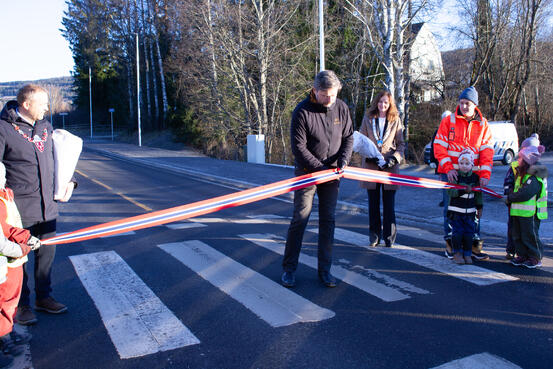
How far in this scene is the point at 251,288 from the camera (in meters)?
5.05

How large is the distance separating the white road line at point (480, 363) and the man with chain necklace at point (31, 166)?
3.47 m

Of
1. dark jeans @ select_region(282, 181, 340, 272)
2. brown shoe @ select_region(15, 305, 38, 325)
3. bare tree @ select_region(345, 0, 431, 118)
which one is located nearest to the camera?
brown shoe @ select_region(15, 305, 38, 325)

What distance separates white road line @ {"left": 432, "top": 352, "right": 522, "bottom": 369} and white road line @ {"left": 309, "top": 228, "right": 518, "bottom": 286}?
1775mm

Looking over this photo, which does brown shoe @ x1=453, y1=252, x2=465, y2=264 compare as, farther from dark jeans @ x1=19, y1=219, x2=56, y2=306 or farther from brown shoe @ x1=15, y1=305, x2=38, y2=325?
brown shoe @ x1=15, y1=305, x2=38, y2=325

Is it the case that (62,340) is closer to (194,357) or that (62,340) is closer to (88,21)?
(194,357)

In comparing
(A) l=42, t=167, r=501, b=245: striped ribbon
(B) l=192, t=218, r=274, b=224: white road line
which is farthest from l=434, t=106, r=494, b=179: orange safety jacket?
(B) l=192, t=218, r=274, b=224: white road line

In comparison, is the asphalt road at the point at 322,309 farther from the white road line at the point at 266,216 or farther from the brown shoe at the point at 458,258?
the white road line at the point at 266,216

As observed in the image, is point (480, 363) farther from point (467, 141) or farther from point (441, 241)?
point (441, 241)

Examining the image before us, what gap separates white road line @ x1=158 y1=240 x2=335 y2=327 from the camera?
170 inches

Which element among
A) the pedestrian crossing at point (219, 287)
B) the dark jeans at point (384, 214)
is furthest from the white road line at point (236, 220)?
the dark jeans at point (384, 214)

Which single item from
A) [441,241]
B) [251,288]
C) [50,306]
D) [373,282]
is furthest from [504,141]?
[50,306]

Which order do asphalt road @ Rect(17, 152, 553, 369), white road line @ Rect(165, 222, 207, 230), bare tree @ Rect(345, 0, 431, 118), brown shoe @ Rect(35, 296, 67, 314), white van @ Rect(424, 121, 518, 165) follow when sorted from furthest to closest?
1. white van @ Rect(424, 121, 518, 165)
2. bare tree @ Rect(345, 0, 431, 118)
3. white road line @ Rect(165, 222, 207, 230)
4. brown shoe @ Rect(35, 296, 67, 314)
5. asphalt road @ Rect(17, 152, 553, 369)

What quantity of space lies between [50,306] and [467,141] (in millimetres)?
4995

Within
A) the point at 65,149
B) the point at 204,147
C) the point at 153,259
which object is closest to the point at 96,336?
the point at 65,149
